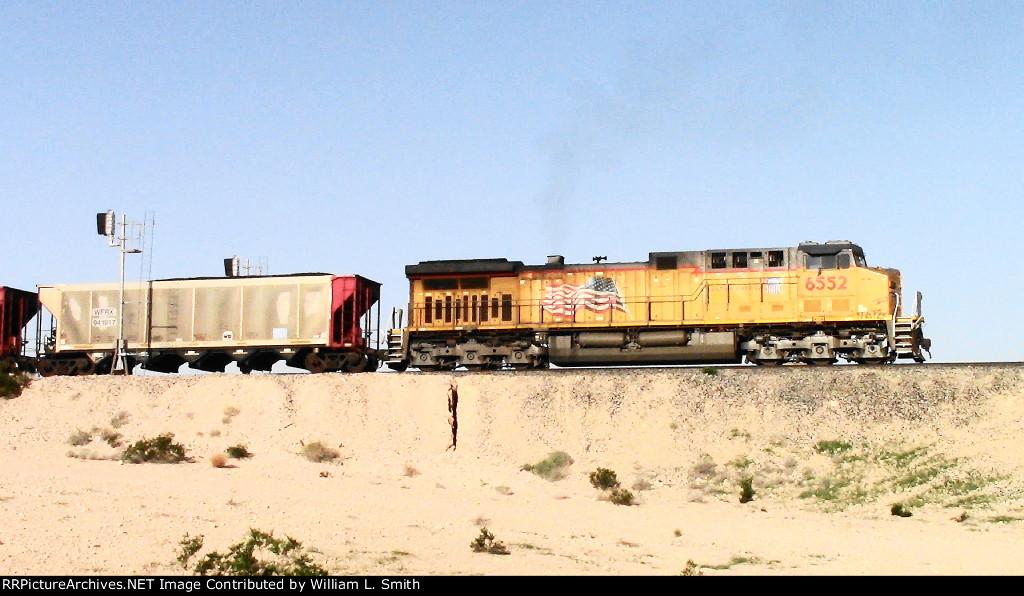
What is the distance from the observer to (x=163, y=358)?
3447 cm

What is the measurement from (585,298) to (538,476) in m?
6.79

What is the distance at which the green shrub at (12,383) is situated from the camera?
30719mm

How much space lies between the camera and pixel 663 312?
98.9ft

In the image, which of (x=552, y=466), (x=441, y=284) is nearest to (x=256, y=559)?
(x=552, y=466)

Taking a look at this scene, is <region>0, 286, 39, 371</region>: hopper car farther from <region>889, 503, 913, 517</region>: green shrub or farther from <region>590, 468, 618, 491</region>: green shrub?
<region>889, 503, 913, 517</region>: green shrub

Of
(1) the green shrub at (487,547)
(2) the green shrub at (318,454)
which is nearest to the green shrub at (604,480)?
(2) the green shrub at (318,454)

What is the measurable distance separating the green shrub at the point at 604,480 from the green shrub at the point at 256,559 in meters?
10.7

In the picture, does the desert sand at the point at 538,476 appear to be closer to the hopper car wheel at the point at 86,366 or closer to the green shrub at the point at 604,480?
the green shrub at the point at 604,480

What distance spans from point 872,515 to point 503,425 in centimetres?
1019

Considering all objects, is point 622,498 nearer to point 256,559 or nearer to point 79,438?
point 256,559

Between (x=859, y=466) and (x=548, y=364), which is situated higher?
(x=548, y=364)

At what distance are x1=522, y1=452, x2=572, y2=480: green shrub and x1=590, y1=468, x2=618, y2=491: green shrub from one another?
1.22m
